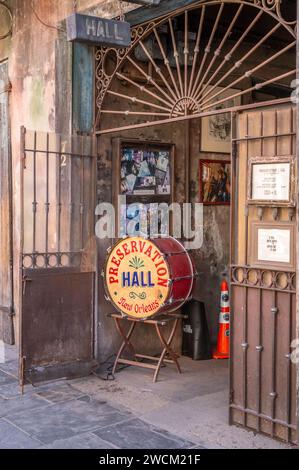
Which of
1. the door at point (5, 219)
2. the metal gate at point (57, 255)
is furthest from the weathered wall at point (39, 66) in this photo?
the metal gate at point (57, 255)

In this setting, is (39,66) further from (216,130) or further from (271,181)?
(271,181)

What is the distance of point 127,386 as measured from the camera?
20.2 feet

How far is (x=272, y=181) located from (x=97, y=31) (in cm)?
209

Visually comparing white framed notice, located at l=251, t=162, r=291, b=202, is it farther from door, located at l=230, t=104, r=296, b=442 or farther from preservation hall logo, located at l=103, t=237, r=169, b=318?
preservation hall logo, located at l=103, t=237, r=169, b=318

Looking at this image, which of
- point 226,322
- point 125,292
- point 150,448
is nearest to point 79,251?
point 125,292

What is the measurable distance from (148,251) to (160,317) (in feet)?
2.80

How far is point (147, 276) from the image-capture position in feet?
20.4

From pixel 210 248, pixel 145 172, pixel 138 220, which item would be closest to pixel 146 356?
pixel 138 220

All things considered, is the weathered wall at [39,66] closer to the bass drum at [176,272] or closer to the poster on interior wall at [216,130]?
the bass drum at [176,272]

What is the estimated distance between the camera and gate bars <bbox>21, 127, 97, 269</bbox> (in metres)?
6.25

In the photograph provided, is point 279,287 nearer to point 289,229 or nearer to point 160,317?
point 289,229

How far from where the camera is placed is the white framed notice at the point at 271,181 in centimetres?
446

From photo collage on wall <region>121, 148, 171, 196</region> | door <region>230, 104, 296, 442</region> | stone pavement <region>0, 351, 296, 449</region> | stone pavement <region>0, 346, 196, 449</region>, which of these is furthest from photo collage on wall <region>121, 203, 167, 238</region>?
door <region>230, 104, 296, 442</region>

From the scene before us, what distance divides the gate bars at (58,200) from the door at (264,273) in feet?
7.28
